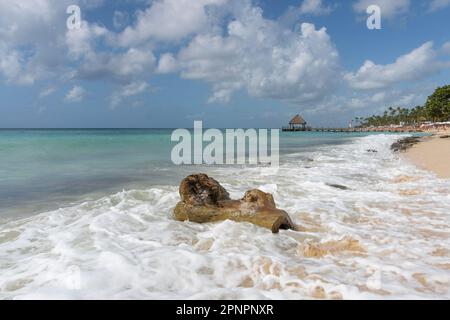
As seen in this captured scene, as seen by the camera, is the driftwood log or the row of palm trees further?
the row of palm trees

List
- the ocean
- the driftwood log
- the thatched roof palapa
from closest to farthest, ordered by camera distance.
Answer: the ocean → the driftwood log → the thatched roof palapa

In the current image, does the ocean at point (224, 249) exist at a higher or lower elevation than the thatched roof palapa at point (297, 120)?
lower

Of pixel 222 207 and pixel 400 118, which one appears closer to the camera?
pixel 222 207

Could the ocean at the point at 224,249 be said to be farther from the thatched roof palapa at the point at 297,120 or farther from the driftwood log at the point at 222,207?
the thatched roof palapa at the point at 297,120

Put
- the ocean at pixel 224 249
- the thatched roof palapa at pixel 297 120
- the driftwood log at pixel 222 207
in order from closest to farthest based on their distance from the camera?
the ocean at pixel 224 249, the driftwood log at pixel 222 207, the thatched roof palapa at pixel 297 120

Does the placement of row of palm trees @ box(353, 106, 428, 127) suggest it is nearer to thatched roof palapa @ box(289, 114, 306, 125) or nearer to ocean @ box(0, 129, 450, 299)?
thatched roof palapa @ box(289, 114, 306, 125)

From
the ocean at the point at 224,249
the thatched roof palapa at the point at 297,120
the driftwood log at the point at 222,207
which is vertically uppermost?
the thatched roof palapa at the point at 297,120

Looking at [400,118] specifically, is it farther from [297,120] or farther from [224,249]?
[224,249]

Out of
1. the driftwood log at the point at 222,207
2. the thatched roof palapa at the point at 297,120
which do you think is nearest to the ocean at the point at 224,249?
the driftwood log at the point at 222,207

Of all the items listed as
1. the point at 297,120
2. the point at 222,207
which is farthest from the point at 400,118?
the point at 222,207

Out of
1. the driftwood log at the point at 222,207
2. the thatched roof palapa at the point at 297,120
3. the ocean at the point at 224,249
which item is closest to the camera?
the ocean at the point at 224,249

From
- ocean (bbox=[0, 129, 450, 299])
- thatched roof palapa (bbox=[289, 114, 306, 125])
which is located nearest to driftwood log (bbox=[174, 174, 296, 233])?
ocean (bbox=[0, 129, 450, 299])

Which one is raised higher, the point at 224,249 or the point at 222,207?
the point at 222,207
